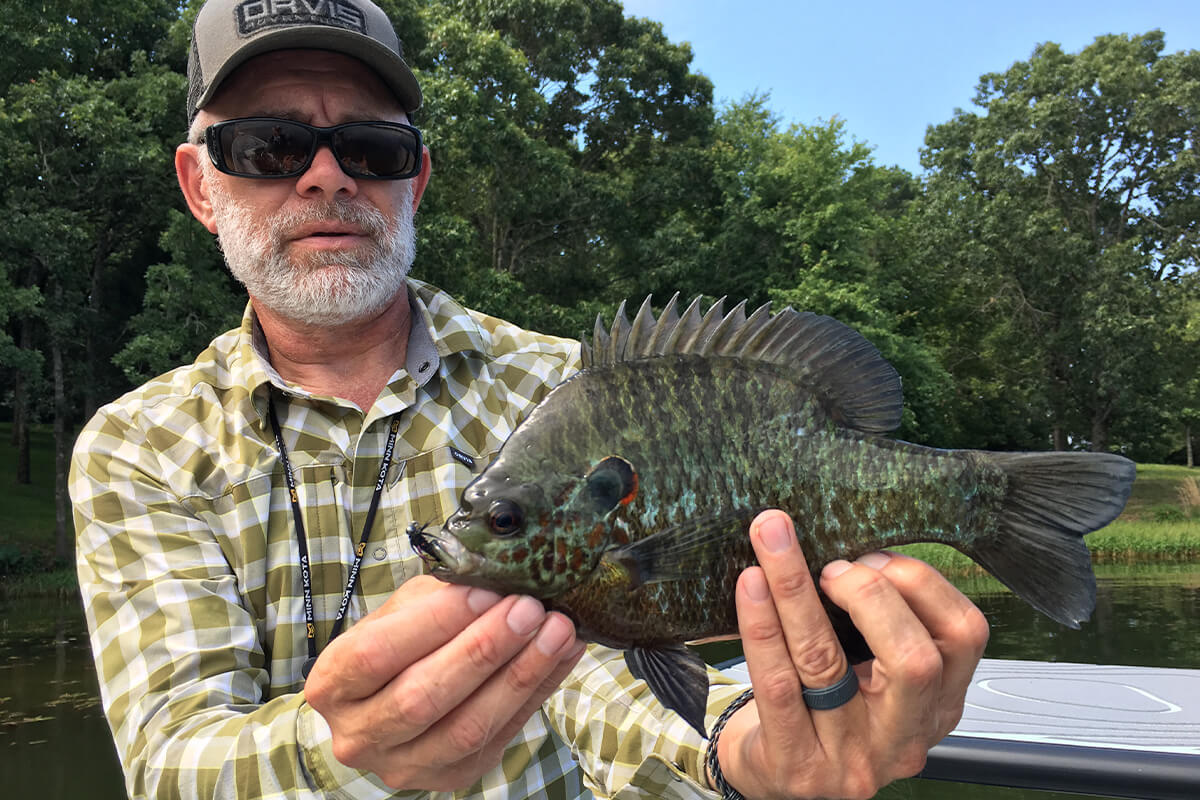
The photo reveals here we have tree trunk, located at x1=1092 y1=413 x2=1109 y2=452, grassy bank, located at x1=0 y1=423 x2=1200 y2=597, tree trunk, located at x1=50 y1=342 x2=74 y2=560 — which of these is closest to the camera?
grassy bank, located at x1=0 y1=423 x2=1200 y2=597

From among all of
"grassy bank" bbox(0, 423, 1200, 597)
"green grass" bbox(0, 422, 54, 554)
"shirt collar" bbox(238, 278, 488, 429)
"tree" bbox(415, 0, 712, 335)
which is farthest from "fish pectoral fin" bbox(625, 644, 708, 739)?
"green grass" bbox(0, 422, 54, 554)

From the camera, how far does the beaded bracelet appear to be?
198 cm

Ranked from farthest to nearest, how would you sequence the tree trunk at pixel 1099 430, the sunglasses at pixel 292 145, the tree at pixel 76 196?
1. the tree trunk at pixel 1099 430
2. the tree at pixel 76 196
3. the sunglasses at pixel 292 145

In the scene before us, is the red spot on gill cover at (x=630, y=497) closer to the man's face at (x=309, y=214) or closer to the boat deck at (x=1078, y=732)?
the man's face at (x=309, y=214)

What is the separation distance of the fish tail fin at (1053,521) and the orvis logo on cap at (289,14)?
2.03 m

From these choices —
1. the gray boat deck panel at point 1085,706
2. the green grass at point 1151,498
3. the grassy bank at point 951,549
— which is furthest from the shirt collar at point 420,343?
the green grass at point 1151,498

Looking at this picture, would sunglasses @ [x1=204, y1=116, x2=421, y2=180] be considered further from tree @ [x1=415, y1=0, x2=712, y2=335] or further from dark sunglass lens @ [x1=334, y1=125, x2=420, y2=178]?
tree @ [x1=415, y1=0, x2=712, y2=335]

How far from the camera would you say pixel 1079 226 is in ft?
89.8

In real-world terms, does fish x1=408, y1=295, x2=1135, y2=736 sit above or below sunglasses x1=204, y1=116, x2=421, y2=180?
below

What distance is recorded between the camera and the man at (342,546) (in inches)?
61.9

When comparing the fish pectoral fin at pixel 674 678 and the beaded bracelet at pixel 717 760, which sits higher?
the fish pectoral fin at pixel 674 678

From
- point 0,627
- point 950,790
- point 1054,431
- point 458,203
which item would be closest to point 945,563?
point 950,790

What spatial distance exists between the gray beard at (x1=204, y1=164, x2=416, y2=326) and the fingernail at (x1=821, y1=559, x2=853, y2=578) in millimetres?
1469

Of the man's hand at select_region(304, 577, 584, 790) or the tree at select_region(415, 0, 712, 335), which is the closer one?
the man's hand at select_region(304, 577, 584, 790)
